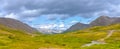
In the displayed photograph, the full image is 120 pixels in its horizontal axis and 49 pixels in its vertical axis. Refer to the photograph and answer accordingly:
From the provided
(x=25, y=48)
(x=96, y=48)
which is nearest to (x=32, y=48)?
(x=25, y=48)

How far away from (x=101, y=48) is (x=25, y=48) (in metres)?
24.6

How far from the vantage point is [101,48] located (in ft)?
304

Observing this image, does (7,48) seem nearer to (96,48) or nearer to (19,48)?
(19,48)

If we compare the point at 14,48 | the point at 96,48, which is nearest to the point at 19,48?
the point at 14,48

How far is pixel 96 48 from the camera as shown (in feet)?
310

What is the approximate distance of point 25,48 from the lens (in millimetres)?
95688

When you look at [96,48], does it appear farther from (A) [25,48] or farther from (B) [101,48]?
(A) [25,48]

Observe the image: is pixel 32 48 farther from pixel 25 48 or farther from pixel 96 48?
pixel 96 48

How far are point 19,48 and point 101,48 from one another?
26276 millimetres

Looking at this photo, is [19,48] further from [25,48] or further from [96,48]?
[96,48]

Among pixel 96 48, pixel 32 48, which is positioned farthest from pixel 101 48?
pixel 32 48

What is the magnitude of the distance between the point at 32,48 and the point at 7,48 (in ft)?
27.1

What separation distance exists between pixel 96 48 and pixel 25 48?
75.9 feet

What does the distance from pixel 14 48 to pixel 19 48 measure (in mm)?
1637
